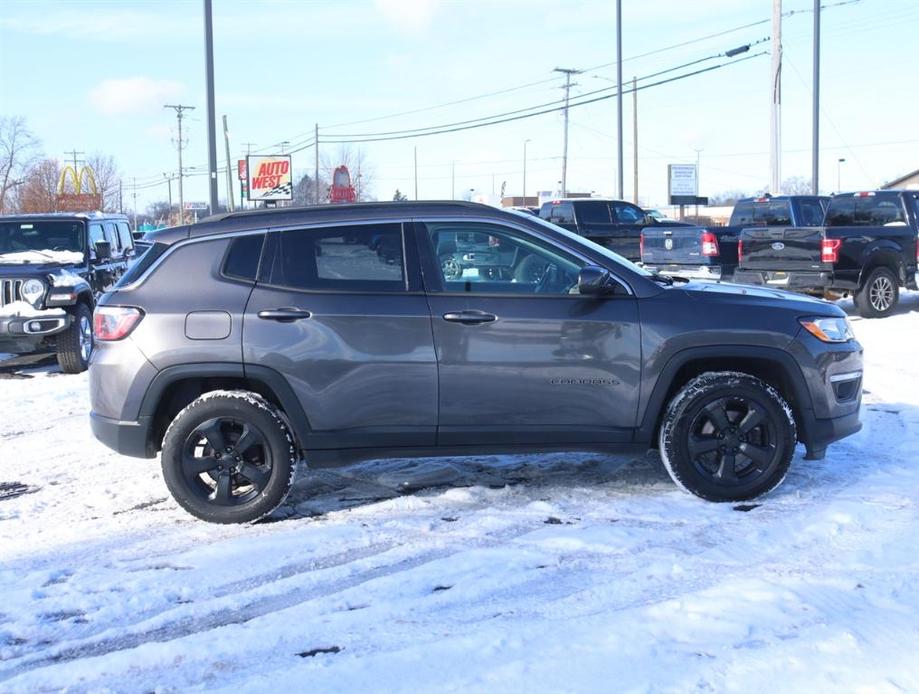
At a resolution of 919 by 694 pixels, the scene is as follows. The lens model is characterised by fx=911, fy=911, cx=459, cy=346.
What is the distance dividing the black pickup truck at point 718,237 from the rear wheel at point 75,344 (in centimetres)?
980

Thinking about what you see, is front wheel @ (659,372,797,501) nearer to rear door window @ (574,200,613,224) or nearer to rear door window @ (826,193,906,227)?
rear door window @ (826,193,906,227)

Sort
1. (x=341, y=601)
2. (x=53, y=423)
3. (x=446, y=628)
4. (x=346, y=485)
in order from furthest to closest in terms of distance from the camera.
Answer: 1. (x=53, y=423)
2. (x=346, y=485)
3. (x=341, y=601)
4. (x=446, y=628)

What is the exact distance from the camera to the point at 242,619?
3.98 metres

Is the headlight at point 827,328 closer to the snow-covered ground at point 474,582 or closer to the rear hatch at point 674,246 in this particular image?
the snow-covered ground at point 474,582

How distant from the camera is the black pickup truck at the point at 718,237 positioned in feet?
53.4

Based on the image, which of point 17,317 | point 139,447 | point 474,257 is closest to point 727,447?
point 474,257

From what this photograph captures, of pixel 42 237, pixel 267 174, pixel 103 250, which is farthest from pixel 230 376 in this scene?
pixel 267 174

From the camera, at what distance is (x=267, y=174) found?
38000 mm

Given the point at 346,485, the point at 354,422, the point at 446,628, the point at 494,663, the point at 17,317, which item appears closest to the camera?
the point at 494,663

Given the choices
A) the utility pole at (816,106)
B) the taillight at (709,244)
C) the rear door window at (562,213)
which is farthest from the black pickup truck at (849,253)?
the utility pole at (816,106)

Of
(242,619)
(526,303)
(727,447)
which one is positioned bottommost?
(242,619)

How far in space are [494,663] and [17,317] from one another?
8.58 metres

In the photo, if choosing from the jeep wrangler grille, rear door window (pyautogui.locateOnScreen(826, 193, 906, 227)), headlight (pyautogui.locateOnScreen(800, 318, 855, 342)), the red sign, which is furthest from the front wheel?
the red sign

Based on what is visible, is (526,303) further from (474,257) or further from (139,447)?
(139,447)
